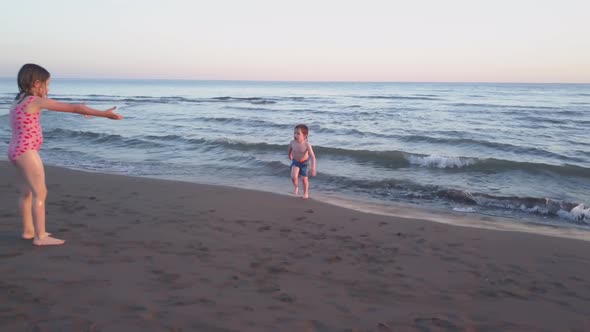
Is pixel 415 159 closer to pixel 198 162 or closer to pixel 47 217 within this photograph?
pixel 198 162

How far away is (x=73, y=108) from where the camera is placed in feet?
11.6

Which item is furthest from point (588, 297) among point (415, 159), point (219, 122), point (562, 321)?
point (219, 122)

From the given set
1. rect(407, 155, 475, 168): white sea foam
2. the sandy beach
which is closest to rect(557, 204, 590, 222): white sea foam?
the sandy beach

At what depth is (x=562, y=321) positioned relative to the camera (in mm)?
3316

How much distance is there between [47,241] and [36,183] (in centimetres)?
62

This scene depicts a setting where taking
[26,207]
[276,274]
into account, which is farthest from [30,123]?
[276,274]

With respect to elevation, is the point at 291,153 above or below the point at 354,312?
above

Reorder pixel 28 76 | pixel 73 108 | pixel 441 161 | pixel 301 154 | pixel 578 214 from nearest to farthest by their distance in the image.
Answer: pixel 73 108 → pixel 28 76 → pixel 578 214 → pixel 301 154 → pixel 441 161

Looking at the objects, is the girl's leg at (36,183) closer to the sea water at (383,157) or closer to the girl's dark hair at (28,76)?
the girl's dark hair at (28,76)

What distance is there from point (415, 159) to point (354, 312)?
941 cm

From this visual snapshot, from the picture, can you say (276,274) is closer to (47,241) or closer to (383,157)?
(47,241)

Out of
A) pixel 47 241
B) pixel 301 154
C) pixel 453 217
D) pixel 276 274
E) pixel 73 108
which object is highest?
pixel 73 108

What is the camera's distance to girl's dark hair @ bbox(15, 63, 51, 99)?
3730mm

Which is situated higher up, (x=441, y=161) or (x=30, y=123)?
(x=30, y=123)
